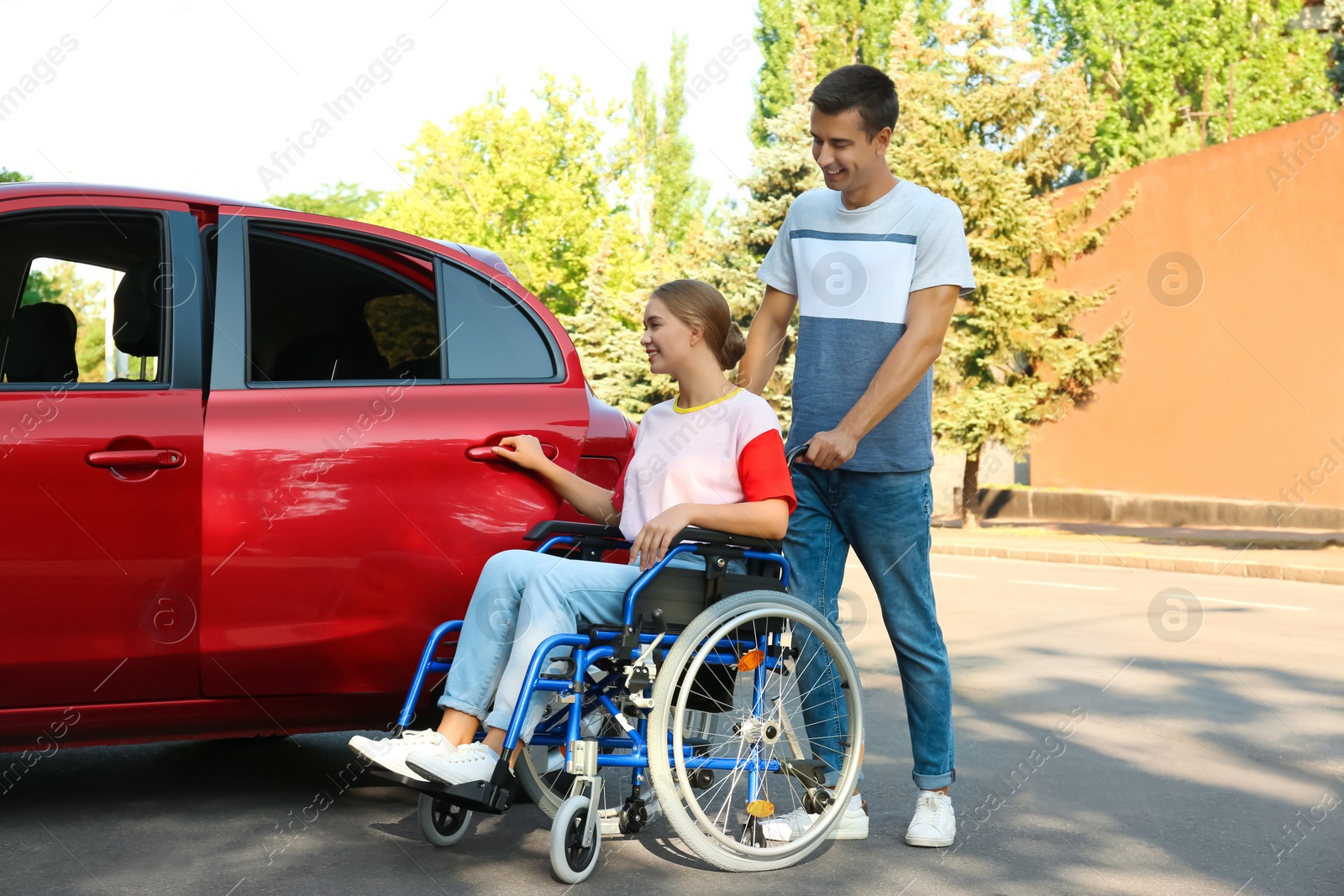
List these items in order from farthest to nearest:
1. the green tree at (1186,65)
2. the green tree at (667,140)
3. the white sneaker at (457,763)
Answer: the green tree at (667,140), the green tree at (1186,65), the white sneaker at (457,763)

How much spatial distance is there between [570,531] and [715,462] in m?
0.46

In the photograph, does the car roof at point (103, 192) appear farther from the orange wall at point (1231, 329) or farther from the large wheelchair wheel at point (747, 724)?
the orange wall at point (1231, 329)

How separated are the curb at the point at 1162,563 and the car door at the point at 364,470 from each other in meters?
11.3

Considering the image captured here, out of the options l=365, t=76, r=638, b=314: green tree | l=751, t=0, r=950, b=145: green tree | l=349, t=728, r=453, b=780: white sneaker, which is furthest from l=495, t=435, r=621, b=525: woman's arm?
l=751, t=0, r=950, b=145: green tree

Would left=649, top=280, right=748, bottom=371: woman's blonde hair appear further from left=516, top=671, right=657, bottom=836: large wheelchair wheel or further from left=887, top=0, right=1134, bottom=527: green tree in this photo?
left=887, top=0, right=1134, bottom=527: green tree

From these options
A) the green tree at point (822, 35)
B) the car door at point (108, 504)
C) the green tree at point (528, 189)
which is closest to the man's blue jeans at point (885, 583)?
the car door at point (108, 504)

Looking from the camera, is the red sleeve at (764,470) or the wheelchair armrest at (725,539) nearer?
the wheelchair armrest at (725,539)

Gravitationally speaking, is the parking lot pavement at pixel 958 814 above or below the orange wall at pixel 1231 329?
below

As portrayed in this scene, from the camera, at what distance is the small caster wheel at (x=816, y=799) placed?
3631 mm

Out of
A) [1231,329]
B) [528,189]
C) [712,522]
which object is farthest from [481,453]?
[528,189]

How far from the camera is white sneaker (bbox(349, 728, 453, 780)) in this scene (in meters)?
3.18

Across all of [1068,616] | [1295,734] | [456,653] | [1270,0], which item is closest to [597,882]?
[456,653]

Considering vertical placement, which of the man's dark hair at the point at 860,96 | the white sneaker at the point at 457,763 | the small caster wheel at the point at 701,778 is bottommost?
the small caster wheel at the point at 701,778

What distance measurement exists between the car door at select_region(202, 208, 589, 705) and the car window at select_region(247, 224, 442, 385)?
0.01m
